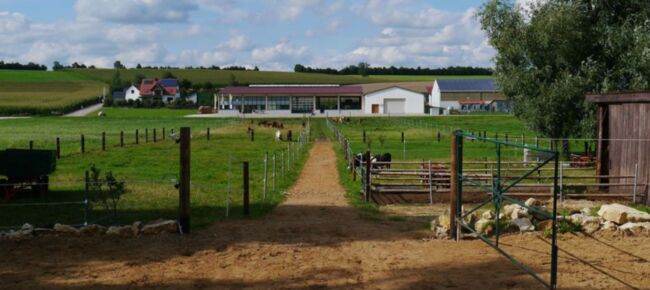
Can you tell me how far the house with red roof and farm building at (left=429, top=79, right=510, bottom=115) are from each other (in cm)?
5286

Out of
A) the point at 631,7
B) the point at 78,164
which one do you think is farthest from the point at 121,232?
the point at 631,7

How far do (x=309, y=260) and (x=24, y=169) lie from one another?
1152cm

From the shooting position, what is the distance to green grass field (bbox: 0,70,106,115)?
102375mm

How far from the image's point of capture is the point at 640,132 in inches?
813

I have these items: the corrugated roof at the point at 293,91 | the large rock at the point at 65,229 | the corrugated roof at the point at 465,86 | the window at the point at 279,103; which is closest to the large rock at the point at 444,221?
the large rock at the point at 65,229

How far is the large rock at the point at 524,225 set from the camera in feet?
45.9

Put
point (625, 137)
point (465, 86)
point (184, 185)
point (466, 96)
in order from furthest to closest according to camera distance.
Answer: point (465, 86) < point (466, 96) < point (625, 137) < point (184, 185)

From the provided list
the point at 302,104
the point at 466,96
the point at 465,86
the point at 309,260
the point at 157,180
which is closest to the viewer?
the point at 309,260

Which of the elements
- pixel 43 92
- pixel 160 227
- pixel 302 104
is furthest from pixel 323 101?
pixel 160 227

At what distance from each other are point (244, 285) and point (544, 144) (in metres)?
31.1

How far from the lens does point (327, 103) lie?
105375 millimetres

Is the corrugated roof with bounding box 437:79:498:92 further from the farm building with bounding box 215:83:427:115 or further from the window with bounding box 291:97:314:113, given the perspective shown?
the window with bounding box 291:97:314:113

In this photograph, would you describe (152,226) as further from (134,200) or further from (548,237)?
(548,237)

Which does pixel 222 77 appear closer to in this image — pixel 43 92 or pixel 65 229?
pixel 43 92
